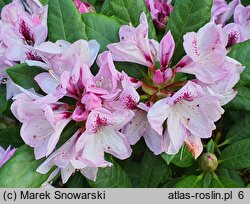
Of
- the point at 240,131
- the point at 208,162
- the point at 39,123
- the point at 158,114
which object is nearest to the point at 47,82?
the point at 39,123

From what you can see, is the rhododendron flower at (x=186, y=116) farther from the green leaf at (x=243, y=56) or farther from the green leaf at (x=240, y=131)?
the green leaf at (x=240, y=131)

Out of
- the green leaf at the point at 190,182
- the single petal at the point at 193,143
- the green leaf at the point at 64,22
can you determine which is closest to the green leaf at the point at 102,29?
the green leaf at the point at 64,22

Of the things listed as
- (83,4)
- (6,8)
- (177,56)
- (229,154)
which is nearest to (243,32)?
(177,56)

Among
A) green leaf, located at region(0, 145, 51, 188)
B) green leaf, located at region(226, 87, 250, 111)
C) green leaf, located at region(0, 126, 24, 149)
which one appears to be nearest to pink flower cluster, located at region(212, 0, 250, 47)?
green leaf, located at region(226, 87, 250, 111)

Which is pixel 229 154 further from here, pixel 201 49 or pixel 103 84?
pixel 103 84

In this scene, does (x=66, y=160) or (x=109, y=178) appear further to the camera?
(x=109, y=178)

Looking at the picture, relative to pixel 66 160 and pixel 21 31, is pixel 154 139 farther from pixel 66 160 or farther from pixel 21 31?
pixel 21 31

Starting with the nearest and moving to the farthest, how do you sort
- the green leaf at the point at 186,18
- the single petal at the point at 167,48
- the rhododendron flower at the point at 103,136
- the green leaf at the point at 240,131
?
the rhododendron flower at the point at 103,136, the single petal at the point at 167,48, the green leaf at the point at 186,18, the green leaf at the point at 240,131
